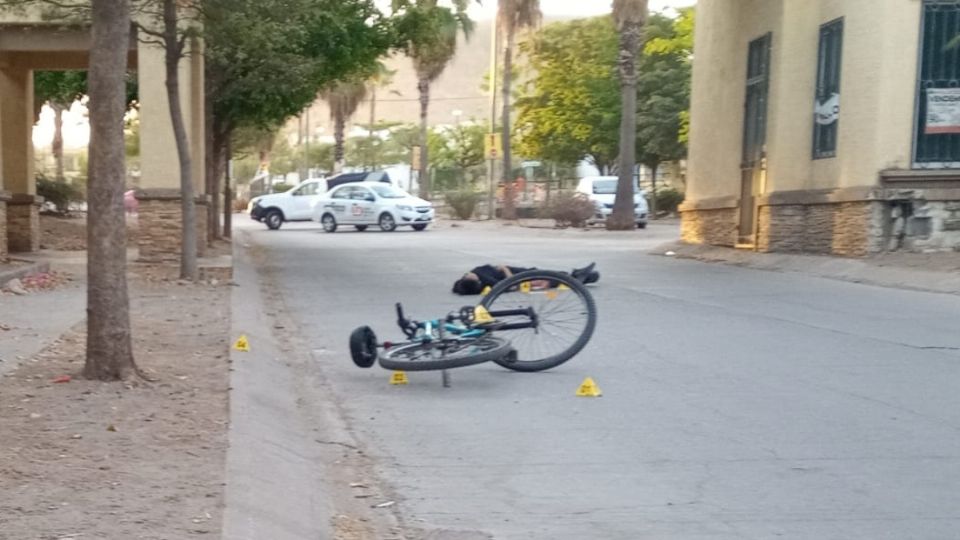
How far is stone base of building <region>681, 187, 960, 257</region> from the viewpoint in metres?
17.8

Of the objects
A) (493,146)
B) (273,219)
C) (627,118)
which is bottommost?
(273,219)

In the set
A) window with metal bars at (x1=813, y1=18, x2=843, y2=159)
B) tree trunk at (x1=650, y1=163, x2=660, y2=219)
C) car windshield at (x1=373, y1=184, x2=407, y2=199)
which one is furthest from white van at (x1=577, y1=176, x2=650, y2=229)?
window with metal bars at (x1=813, y1=18, x2=843, y2=159)

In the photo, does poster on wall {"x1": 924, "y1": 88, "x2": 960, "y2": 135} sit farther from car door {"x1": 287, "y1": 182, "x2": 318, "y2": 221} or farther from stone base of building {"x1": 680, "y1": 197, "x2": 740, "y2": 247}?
car door {"x1": 287, "y1": 182, "x2": 318, "y2": 221}

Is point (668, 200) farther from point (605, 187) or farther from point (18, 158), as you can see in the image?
point (18, 158)

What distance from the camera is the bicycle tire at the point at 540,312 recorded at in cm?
848

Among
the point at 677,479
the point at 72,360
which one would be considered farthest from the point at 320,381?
the point at 677,479

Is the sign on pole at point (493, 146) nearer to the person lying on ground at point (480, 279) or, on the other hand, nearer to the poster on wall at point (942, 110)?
the poster on wall at point (942, 110)

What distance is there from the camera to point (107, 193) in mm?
7168

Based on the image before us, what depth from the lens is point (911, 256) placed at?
17500 mm

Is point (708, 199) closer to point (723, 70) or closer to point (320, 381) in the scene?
point (723, 70)

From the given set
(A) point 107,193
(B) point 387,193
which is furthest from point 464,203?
(A) point 107,193

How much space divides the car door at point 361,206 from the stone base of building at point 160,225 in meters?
20.4

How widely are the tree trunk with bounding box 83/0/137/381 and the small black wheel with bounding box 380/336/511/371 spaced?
191 centimetres

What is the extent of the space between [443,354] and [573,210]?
Result: 31.1 meters
